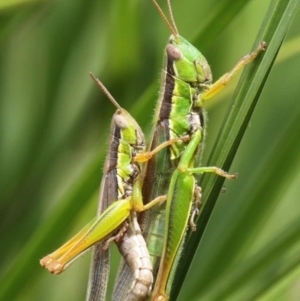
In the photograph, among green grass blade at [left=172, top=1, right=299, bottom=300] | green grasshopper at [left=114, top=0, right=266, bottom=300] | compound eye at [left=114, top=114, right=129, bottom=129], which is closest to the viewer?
green grass blade at [left=172, top=1, right=299, bottom=300]

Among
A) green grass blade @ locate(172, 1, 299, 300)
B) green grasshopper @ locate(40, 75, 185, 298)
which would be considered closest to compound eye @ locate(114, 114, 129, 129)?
green grasshopper @ locate(40, 75, 185, 298)

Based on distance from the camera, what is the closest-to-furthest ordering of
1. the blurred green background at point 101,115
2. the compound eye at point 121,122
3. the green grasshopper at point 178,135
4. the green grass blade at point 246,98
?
the green grass blade at point 246,98 → the green grasshopper at point 178,135 → the compound eye at point 121,122 → the blurred green background at point 101,115

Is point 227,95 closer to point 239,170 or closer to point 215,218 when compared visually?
point 239,170

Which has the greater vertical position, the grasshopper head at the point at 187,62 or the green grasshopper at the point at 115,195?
the grasshopper head at the point at 187,62

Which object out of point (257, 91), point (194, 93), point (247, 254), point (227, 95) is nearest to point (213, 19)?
point (194, 93)

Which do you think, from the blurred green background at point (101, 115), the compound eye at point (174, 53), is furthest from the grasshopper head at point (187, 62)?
the blurred green background at point (101, 115)

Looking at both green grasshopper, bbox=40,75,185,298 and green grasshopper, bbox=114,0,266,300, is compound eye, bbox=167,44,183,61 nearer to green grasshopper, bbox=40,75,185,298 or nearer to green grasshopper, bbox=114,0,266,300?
green grasshopper, bbox=114,0,266,300

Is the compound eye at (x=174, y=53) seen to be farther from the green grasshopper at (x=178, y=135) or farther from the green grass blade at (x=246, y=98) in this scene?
the green grass blade at (x=246, y=98)
